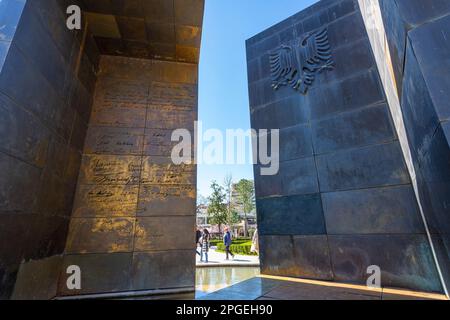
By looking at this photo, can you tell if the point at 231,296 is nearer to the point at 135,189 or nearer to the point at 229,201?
the point at 135,189

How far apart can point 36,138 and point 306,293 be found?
5700mm

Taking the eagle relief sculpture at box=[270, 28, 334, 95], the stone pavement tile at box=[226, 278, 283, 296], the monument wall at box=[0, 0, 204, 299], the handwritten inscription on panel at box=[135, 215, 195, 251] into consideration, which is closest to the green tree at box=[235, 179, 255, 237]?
the eagle relief sculpture at box=[270, 28, 334, 95]

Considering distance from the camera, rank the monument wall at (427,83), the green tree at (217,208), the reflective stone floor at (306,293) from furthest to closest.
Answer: the green tree at (217,208) → the reflective stone floor at (306,293) → the monument wall at (427,83)

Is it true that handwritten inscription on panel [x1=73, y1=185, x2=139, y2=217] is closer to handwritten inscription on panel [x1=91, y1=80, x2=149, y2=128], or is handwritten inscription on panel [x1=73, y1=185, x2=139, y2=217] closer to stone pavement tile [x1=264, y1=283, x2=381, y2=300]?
handwritten inscription on panel [x1=91, y1=80, x2=149, y2=128]

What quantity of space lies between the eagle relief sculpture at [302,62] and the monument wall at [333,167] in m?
0.03

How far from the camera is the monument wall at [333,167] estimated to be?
16.7 feet

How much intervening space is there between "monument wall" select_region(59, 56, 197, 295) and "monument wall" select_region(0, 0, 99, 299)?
1.37 feet

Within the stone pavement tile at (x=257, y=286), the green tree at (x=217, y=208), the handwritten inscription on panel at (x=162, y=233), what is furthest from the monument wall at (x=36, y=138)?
the green tree at (x=217, y=208)

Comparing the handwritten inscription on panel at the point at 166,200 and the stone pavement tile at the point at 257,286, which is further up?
the handwritten inscription on panel at the point at 166,200

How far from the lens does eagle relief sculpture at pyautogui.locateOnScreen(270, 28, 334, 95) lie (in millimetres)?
7191

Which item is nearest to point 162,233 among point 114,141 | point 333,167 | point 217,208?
point 114,141

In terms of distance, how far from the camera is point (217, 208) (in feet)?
93.8

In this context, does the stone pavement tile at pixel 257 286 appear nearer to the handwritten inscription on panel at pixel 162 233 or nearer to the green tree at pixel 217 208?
the handwritten inscription on panel at pixel 162 233

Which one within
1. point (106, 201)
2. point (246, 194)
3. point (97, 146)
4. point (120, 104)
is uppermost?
point (246, 194)
